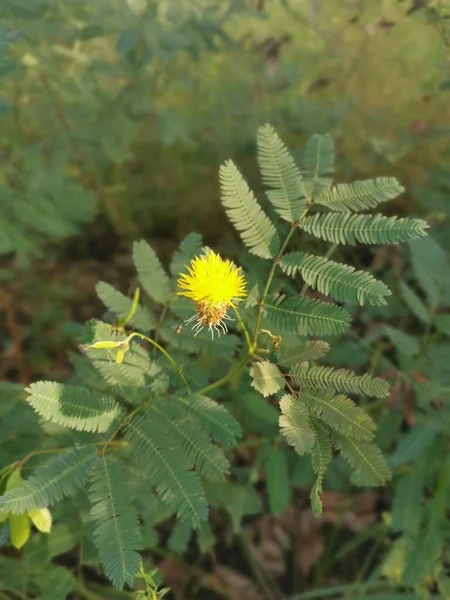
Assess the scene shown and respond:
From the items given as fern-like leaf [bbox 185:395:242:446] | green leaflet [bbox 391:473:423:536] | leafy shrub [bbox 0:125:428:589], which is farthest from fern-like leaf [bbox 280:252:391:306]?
green leaflet [bbox 391:473:423:536]

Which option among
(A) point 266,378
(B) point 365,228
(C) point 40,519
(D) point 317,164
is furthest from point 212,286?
(C) point 40,519

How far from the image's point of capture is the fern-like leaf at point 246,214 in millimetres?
930

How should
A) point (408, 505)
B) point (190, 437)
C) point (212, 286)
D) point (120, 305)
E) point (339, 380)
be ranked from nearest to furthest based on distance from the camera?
point (212, 286)
point (339, 380)
point (190, 437)
point (120, 305)
point (408, 505)

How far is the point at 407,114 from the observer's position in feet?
6.62

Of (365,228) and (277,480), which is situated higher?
(365,228)

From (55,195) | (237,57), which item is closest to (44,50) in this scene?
(55,195)

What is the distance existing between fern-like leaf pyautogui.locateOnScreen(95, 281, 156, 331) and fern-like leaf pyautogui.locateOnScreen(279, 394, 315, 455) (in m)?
0.33

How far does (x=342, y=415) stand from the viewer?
895 mm

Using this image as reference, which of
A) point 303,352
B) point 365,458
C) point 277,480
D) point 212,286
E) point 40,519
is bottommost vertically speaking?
point 277,480

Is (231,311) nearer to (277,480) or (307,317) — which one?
(307,317)

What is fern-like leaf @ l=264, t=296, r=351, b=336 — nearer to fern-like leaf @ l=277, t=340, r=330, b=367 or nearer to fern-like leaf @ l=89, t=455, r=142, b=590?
fern-like leaf @ l=277, t=340, r=330, b=367

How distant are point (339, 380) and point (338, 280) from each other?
0.14 m

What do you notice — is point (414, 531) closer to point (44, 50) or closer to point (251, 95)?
point (251, 95)

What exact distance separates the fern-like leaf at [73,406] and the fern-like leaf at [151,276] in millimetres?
220
